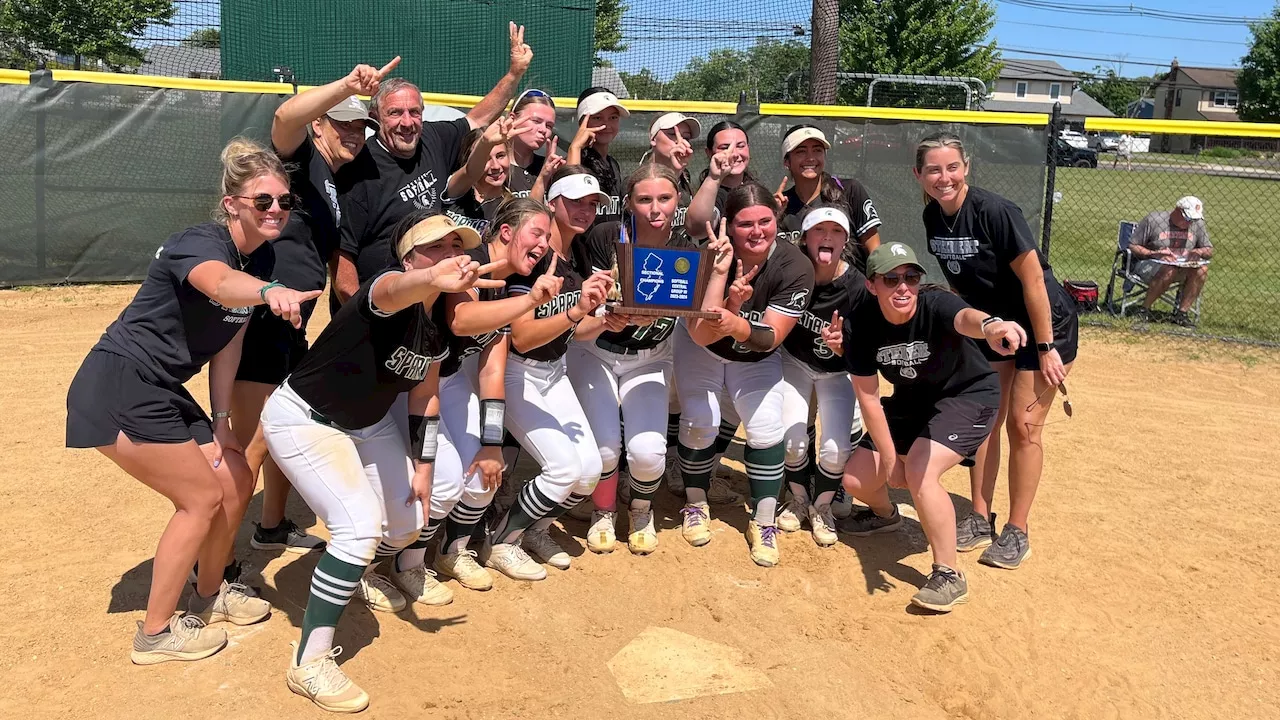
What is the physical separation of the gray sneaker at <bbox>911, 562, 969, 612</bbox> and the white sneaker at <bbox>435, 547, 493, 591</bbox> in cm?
188

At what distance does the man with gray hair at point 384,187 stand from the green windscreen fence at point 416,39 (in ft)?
32.7

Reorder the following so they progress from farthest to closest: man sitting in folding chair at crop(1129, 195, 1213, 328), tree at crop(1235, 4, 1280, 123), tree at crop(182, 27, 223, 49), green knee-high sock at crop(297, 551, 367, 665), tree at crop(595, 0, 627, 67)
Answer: tree at crop(1235, 4, 1280, 123), tree at crop(595, 0, 627, 67), tree at crop(182, 27, 223, 49), man sitting in folding chair at crop(1129, 195, 1213, 328), green knee-high sock at crop(297, 551, 367, 665)

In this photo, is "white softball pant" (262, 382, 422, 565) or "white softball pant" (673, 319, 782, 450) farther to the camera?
"white softball pant" (673, 319, 782, 450)

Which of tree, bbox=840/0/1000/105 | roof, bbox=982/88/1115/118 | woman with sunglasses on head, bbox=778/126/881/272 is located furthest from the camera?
roof, bbox=982/88/1115/118

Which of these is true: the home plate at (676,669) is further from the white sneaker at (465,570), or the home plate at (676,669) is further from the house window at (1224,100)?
the house window at (1224,100)

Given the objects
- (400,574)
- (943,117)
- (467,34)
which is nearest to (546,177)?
(400,574)

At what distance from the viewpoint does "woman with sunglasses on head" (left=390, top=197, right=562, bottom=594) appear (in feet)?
12.9

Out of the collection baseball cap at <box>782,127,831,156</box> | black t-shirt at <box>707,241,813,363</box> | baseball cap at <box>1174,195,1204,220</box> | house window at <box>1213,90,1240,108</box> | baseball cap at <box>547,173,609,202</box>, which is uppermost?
house window at <box>1213,90,1240,108</box>

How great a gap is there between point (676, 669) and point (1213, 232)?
59.6 feet

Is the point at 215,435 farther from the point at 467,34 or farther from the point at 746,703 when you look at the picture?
the point at 467,34

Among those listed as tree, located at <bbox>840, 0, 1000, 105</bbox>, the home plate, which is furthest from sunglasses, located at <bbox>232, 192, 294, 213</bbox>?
tree, located at <bbox>840, 0, 1000, 105</bbox>

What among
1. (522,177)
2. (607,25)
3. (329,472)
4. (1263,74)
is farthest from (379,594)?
(1263,74)

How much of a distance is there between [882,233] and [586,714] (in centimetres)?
772

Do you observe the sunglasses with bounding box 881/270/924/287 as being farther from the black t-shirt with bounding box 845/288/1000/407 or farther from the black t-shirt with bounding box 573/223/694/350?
the black t-shirt with bounding box 573/223/694/350
